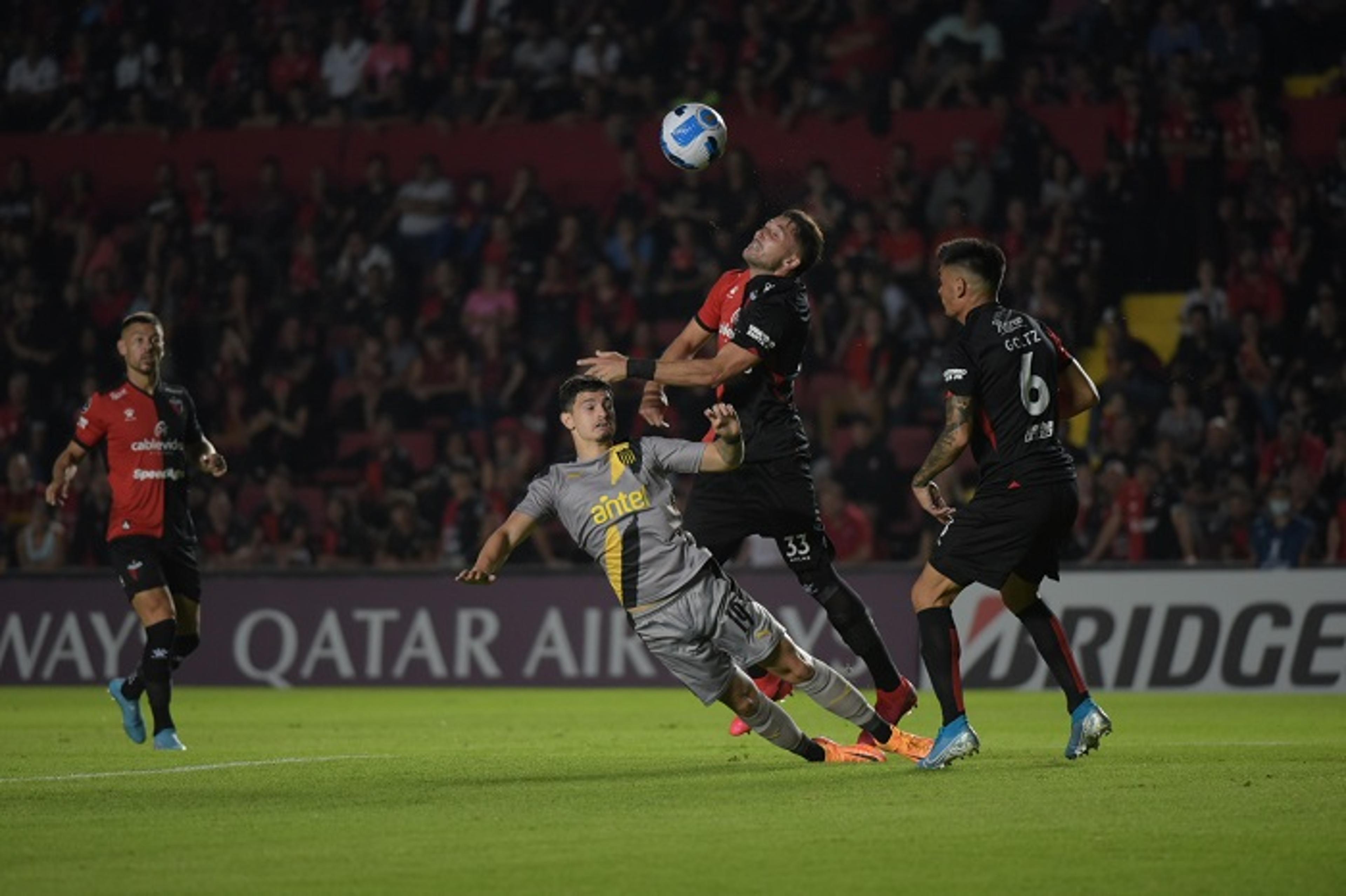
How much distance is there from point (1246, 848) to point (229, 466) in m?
16.9

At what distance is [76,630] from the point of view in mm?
20078

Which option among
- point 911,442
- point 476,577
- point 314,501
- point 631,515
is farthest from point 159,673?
point 314,501

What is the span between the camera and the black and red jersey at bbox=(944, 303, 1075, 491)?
31.9 ft

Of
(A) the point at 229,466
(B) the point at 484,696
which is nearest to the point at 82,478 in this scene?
(A) the point at 229,466

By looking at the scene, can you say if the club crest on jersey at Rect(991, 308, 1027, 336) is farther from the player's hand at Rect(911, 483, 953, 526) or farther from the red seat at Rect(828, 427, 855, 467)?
the red seat at Rect(828, 427, 855, 467)

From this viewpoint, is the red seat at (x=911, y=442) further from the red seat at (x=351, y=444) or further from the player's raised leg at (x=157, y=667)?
the player's raised leg at (x=157, y=667)

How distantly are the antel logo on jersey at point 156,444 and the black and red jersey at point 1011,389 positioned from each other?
5.01 meters

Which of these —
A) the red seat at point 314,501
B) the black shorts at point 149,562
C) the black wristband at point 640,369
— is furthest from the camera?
the red seat at point 314,501

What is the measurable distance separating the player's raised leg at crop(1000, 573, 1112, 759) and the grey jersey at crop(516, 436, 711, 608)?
140 cm

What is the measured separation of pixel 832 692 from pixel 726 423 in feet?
4.93

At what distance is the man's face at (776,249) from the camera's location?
10633mm

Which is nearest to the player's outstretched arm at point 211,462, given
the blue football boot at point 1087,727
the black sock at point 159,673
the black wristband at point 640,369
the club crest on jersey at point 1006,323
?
the black sock at point 159,673

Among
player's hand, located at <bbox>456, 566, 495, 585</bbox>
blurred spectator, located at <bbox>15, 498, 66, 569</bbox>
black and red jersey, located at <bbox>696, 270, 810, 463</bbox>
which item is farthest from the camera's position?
blurred spectator, located at <bbox>15, 498, 66, 569</bbox>

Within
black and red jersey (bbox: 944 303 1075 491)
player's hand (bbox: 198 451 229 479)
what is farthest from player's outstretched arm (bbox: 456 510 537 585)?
player's hand (bbox: 198 451 229 479)
